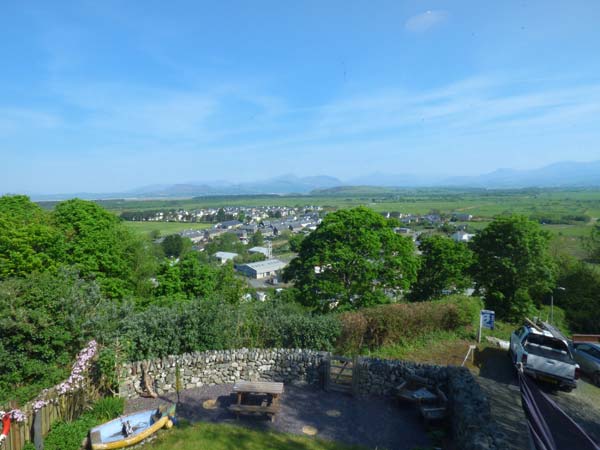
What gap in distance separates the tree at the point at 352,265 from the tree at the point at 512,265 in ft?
20.9

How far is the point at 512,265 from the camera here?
819 inches

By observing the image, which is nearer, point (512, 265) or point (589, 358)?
point (589, 358)

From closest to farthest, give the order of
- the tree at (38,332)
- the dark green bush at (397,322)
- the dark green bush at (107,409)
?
the tree at (38,332) → the dark green bush at (107,409) → the dark green bush at (397,322)

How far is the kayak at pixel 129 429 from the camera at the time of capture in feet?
24.5

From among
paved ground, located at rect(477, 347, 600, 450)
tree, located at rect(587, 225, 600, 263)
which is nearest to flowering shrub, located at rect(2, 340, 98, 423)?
paved ground, located at rect(477, 347, 600, 450)

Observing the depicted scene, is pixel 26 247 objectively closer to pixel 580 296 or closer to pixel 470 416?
pixel 470 416

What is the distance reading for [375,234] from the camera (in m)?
18.9

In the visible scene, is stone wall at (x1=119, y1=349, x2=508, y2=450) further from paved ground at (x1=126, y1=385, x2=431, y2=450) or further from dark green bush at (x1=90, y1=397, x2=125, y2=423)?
dark green bush at (x1=90, y1=397, x2=125, y2=423)

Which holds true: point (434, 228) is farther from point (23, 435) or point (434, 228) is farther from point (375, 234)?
point (23, 435)

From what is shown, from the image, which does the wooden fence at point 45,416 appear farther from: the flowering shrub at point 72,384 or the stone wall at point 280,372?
the stone wall at point 280,372

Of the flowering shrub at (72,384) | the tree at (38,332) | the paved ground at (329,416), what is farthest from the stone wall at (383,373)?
the tree at (38,332)

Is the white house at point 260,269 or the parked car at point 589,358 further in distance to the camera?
the white house at point 260,269

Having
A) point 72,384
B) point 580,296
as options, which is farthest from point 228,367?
point 580,296

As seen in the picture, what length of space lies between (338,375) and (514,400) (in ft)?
15.0
